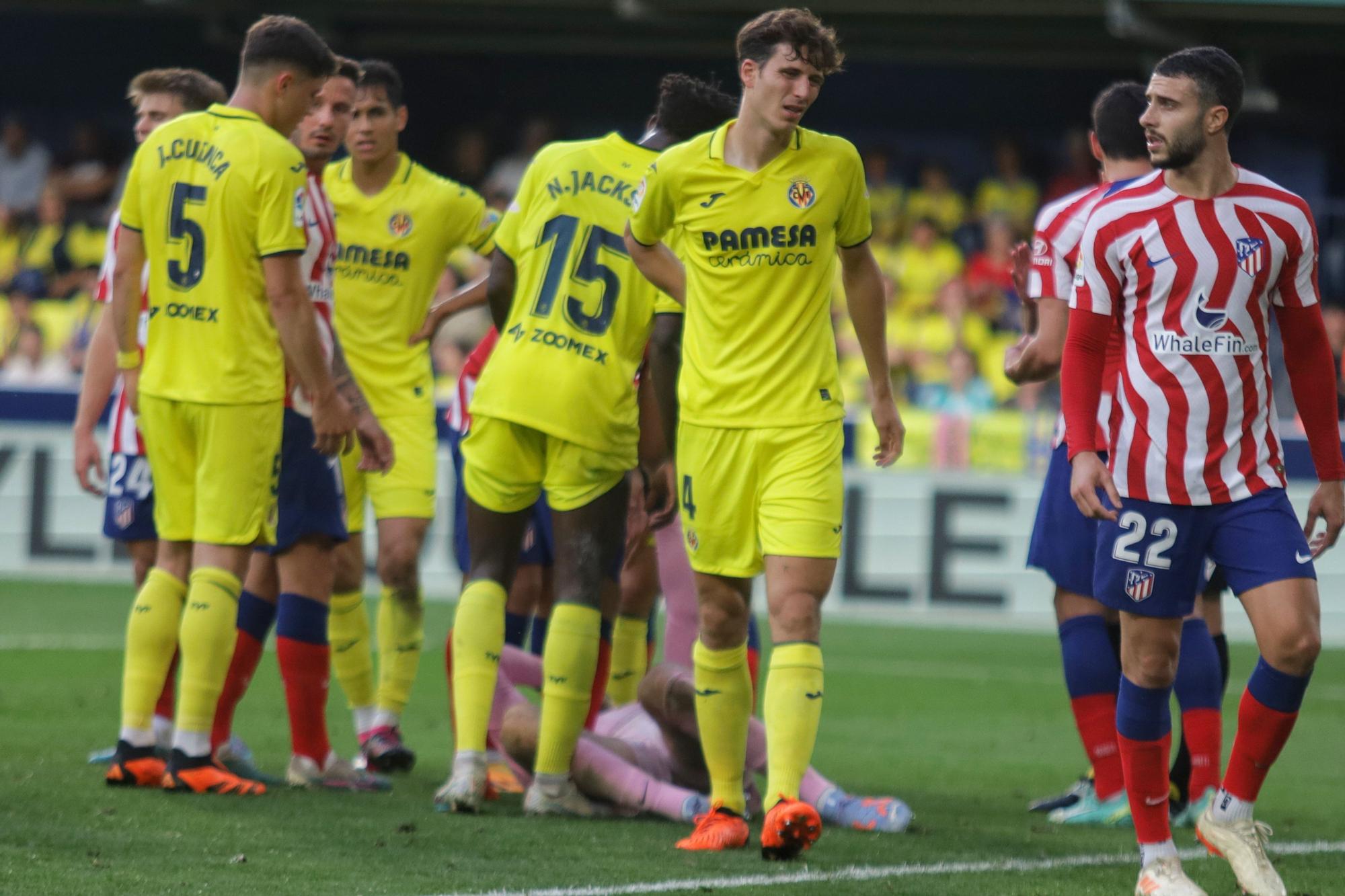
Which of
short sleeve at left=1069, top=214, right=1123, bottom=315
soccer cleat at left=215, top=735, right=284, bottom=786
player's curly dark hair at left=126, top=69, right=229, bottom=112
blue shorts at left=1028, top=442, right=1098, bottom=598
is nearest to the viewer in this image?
short sleeve at left=1069, top=214, right=1123, bottom=315

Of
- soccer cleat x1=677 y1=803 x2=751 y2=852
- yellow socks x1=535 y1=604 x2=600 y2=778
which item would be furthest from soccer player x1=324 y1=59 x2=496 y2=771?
soccer cleat x1=677 y1=803 x2=751 y2=852

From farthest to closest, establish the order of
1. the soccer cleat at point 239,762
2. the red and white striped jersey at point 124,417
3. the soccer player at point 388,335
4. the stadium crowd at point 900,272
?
the stadium crowd at point 900,272, the soccer player at point 388,335, the red and white striped jersey at point 124,417, the soccer cleat at point 239,762

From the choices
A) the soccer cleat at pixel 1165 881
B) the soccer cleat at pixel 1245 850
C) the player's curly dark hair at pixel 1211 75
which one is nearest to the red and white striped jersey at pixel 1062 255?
the player's curly dark hair at pixel 1211 75

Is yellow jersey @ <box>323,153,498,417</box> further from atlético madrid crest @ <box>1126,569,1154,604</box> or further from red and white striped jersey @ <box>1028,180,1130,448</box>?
atlético madrid crest @ <box>1126,569,1154,604</box>

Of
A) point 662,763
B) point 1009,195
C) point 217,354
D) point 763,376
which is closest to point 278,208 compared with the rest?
point 217,354

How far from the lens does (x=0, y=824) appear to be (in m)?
4.84

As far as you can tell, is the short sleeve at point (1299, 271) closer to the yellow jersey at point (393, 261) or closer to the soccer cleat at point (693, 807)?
the soccer cleat at point (693, 807)

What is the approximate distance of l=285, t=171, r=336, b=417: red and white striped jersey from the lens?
5.83m

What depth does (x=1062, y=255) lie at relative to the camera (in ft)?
18.6

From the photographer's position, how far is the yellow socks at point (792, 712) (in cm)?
476

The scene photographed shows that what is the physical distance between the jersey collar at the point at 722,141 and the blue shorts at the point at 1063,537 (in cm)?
143

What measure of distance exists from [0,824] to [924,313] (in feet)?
40.5

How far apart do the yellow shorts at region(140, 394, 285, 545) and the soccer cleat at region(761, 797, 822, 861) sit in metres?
1.88

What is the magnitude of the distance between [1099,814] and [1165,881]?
4.70 ft
